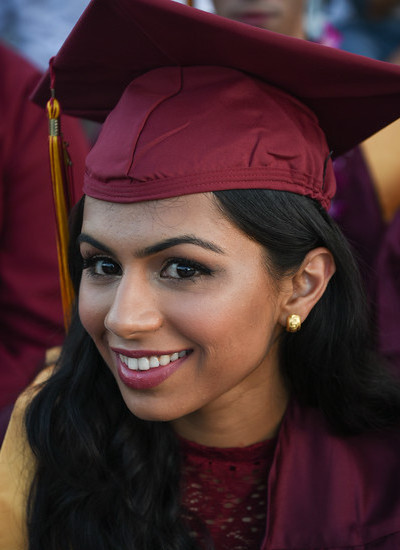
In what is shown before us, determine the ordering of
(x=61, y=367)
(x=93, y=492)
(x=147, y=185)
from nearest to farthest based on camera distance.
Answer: (x=147, y=185), (x=93, y=492), (x=61, y=367)

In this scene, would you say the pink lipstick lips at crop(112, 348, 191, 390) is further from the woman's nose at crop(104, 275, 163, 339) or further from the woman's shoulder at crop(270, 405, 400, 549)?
the woman's shoulder at crop(270, 405, 400, 549)

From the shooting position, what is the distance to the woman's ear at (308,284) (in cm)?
159

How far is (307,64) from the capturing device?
1.41 meters

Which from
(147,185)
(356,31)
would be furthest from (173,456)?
(356,31)

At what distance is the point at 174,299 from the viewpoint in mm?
1425

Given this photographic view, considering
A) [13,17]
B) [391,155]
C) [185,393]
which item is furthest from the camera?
[13,17]

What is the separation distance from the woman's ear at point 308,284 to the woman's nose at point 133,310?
0.34m

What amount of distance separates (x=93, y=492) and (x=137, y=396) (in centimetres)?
33

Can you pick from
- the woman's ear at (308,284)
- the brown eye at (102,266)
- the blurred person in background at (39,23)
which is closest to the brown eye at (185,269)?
the brown eye at (102,266)

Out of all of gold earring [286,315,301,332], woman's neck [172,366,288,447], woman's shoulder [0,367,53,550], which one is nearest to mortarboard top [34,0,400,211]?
gold earring [286,315,301,332]

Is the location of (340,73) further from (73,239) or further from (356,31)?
(356,31)

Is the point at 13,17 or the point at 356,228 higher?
the point at 13,17

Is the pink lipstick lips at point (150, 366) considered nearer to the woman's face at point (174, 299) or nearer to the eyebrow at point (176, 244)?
the woman's face at point (174, 299)

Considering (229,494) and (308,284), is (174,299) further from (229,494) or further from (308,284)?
(229,494)
